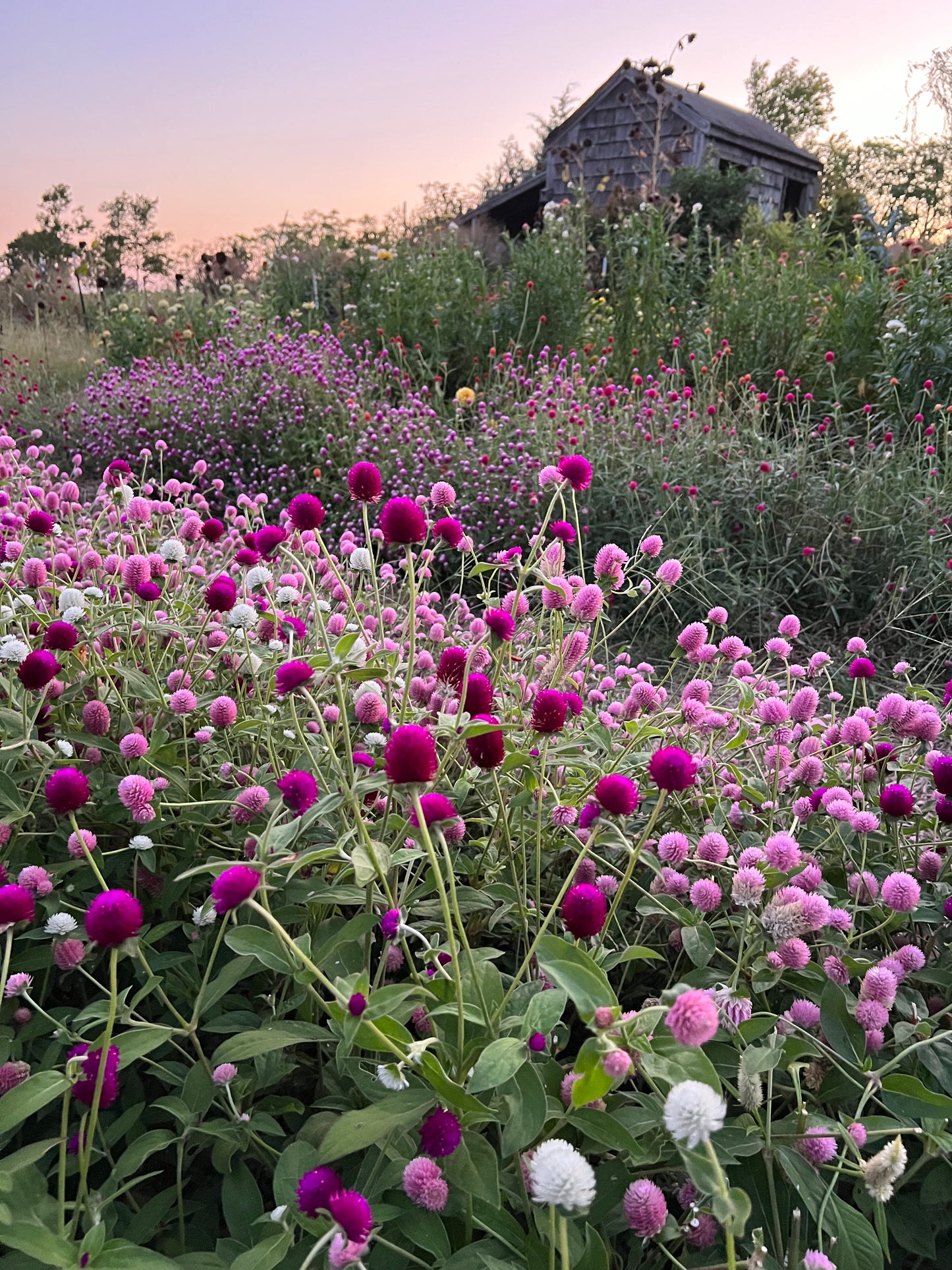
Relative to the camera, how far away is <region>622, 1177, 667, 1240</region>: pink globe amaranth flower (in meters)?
0.84

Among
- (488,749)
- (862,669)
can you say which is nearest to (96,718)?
(488,749)

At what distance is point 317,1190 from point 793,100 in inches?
1774

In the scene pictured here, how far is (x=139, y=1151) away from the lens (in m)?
0.96

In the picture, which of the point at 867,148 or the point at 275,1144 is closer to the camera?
the point at 275,1144

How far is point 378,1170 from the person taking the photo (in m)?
0.94

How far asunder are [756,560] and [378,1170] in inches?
152

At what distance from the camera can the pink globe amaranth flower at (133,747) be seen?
53.0 inches

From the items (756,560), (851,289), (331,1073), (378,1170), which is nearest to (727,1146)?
(378,1170)

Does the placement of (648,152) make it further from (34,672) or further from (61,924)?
(61,924)

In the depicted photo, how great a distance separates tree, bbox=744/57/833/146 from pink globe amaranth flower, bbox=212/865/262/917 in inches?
1645

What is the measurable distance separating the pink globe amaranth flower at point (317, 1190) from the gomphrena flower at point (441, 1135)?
0.34ft

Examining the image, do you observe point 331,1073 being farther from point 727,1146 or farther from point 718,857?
point 718,857

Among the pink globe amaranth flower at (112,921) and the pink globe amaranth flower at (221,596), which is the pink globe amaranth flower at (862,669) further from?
the pink globe amaranth flower at (112,921)

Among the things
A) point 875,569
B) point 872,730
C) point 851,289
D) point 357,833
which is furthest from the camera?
point 851,289
